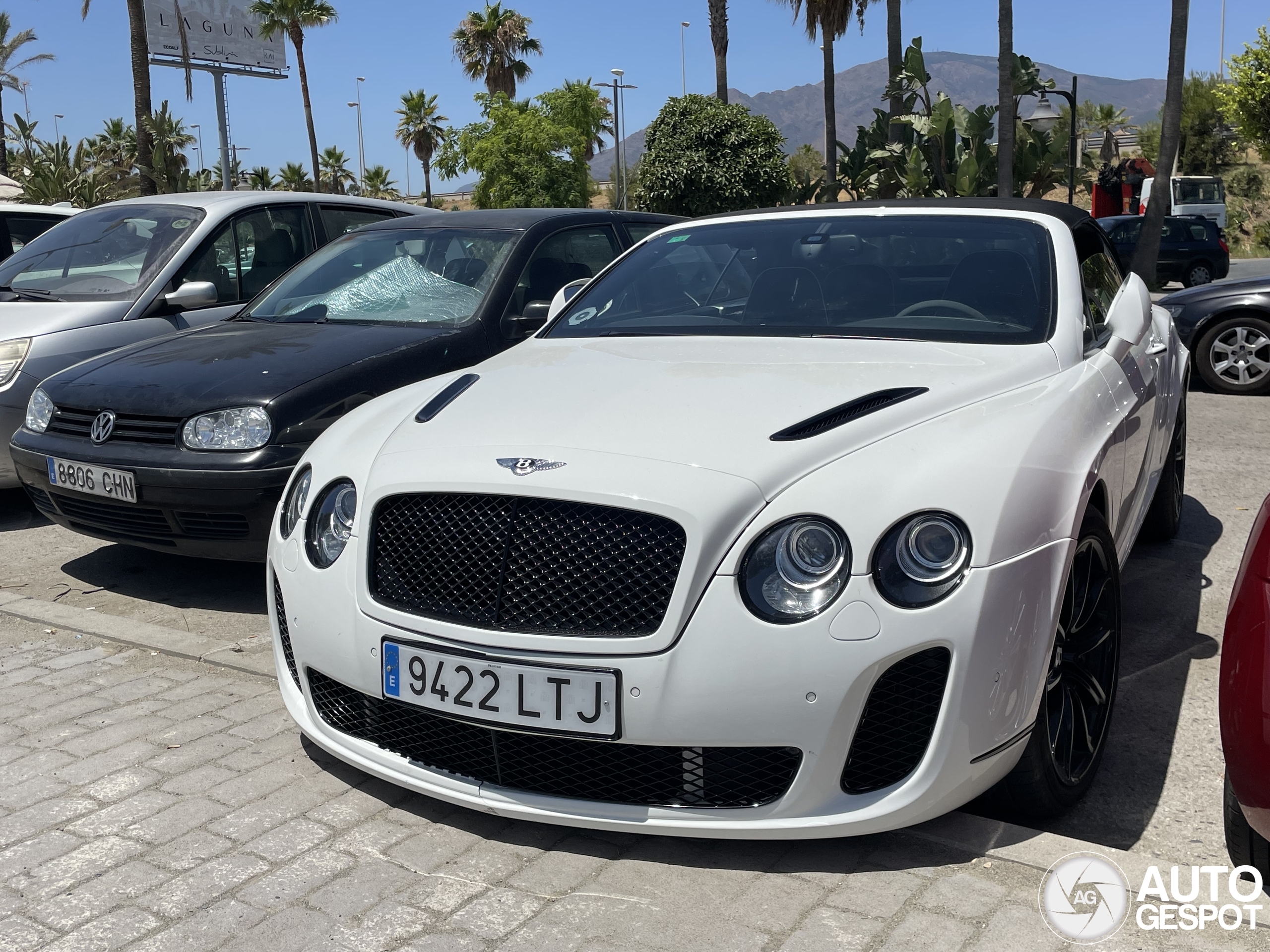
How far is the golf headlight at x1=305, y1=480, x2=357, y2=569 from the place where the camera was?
289 cm

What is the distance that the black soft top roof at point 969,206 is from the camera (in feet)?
13.1

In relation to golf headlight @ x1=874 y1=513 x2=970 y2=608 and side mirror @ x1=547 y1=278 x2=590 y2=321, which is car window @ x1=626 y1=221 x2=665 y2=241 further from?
golf headlight @ x1=874 y1=513 x2=970 y2=608

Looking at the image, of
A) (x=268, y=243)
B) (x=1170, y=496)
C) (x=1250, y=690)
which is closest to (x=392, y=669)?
(x=1250, y=690)

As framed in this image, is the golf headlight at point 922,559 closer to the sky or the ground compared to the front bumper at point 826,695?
closer to the sky

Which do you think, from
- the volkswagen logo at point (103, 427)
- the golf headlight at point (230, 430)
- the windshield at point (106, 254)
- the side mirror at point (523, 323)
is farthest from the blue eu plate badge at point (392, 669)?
the windshield at point (106, 254)

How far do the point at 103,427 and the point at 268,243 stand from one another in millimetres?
2580

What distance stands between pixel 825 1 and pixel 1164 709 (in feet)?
107

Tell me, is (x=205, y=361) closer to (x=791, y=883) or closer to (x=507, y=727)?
(x=507, y=727)

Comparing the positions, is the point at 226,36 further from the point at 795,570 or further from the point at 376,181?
the point at 795,570

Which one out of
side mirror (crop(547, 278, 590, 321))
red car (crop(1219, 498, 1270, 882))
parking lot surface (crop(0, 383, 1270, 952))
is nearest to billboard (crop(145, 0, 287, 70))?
side mirror (crop(547, 278, 590, 321))

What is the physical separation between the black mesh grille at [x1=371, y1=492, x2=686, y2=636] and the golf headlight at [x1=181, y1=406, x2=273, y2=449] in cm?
187

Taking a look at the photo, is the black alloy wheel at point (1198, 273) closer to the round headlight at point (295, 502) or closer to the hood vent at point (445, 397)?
the hood vent at point (445, 397)

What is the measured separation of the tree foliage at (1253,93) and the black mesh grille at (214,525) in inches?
1414

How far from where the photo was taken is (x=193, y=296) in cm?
625
